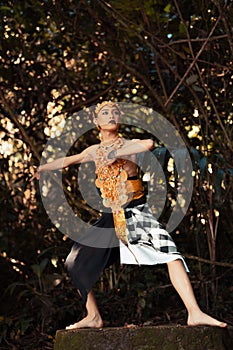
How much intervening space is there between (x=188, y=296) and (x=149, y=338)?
282mm

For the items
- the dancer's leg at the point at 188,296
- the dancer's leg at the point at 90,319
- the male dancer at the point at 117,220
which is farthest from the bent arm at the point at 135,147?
the dancer's leg at the point at 90,319

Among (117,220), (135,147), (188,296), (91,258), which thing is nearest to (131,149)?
(135,147)

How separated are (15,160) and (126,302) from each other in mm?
1826

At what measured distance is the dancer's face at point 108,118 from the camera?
11.6 ft

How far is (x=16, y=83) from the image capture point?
5777 mm

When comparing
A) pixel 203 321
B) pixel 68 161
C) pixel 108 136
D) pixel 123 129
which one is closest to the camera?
pixel 203 321

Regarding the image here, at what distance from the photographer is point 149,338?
3.37 meters

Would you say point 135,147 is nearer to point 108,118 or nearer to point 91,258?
point 108,118

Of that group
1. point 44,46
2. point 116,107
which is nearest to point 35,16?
point 44,46

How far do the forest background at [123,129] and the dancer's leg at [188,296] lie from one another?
115cm

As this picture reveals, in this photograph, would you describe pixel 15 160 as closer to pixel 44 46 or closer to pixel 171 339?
pixel 44 46

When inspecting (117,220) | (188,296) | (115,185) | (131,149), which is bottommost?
(188,296)

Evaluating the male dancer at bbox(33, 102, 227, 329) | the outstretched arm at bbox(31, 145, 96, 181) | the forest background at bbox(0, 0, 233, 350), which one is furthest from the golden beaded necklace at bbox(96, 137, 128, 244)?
the forest background at bbox(0, 0, 233, 350)

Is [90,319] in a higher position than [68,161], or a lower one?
lower
